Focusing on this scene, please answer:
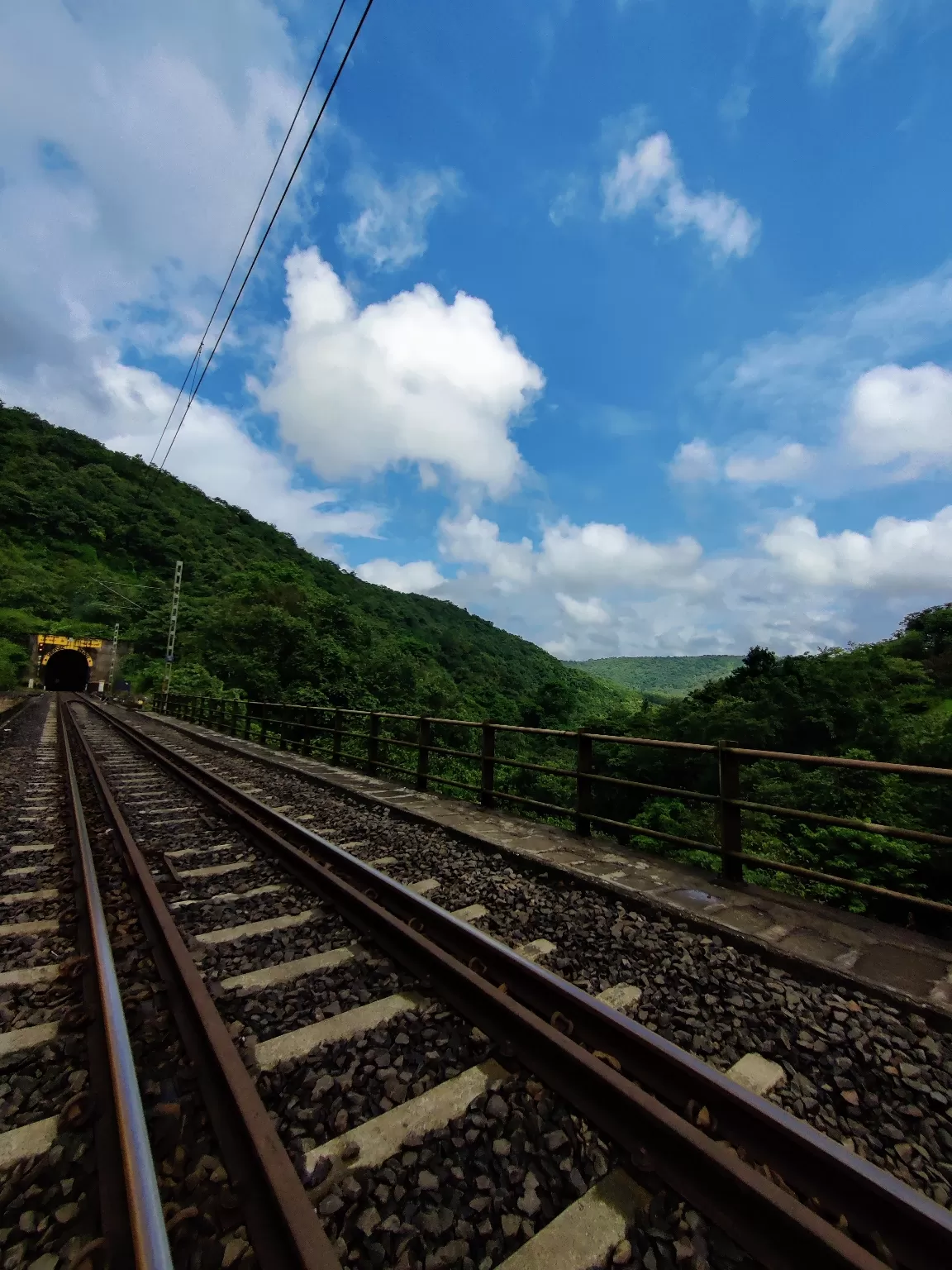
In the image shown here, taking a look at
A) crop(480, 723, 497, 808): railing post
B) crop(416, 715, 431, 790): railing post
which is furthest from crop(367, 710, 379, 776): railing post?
crop(480, 723, 497, 808): railing post

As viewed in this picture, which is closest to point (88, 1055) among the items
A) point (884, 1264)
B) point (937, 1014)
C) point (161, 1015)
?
point (161, 1015)

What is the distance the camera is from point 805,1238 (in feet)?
4.50

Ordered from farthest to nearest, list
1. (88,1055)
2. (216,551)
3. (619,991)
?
(216,551)
(619,991)
(88,1055)

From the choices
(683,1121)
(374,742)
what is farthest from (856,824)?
(374,742)

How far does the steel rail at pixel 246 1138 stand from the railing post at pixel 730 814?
11.5 feet

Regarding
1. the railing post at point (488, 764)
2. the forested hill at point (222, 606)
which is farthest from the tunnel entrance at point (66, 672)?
the railing post at point (488, 764)

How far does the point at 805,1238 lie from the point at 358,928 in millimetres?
2466

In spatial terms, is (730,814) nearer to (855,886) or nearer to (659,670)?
(855,886)

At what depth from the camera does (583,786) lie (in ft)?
17.7

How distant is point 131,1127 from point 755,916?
3413 millimetres

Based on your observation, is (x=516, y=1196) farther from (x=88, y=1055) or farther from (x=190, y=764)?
(x=190, y=764)

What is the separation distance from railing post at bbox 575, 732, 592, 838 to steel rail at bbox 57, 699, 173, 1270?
3712 mm

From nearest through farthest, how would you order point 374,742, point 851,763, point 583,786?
point 851,763
point 583,786
point 374,742

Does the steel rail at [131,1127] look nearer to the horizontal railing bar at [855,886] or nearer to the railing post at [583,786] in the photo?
the horizontal railing bar at [855,886]
